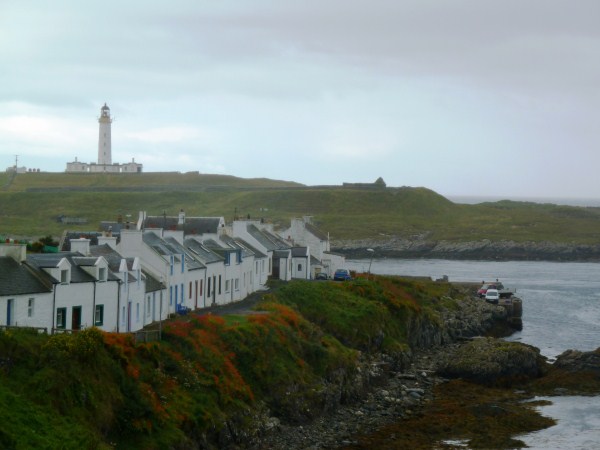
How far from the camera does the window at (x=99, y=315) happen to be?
40406 mm

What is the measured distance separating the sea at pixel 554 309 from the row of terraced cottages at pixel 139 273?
19.1m

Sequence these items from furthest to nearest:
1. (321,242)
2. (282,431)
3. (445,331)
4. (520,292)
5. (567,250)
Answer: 1. (567,250)
2. (520,292)
3. (321,242)
4. (445,331)
5. (282,431)

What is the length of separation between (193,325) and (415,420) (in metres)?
Result: 11.9

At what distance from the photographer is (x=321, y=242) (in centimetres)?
9112

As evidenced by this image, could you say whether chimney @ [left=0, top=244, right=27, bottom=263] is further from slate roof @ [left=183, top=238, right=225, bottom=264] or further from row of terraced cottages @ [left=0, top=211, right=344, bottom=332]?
slate roof @ [left=183, top=238, right=225, bottom=264]

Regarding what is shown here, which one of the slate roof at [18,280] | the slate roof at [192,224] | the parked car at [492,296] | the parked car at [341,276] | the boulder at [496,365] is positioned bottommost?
the boulder at [496,365]

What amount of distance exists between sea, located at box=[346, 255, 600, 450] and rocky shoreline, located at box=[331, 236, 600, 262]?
987 cm

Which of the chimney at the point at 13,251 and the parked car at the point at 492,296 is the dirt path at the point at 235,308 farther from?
the parked car at the point at 492,296

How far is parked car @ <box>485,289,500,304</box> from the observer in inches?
3623

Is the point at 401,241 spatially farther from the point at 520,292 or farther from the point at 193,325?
the point at 193,325

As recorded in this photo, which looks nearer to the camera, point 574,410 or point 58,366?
point 58,366

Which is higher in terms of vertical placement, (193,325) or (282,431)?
(193,325)

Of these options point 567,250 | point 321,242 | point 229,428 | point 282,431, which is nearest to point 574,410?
point 282,431

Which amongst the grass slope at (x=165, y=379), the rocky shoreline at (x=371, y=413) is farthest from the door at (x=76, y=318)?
the rocky shoreline at (x=371, y=413)
